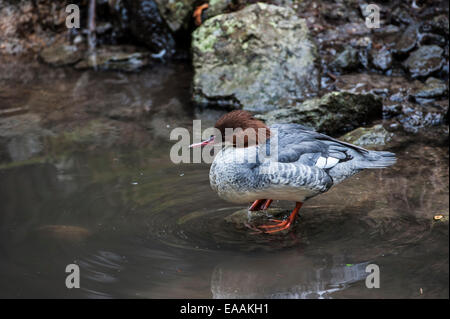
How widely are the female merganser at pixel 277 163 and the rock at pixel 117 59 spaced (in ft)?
15.4

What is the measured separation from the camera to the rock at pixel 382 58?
7.77 m

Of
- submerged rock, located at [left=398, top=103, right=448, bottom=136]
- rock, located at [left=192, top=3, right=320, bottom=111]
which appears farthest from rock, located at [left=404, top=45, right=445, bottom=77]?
rock, located at [left=192, top=3, right=320, bottom=111]

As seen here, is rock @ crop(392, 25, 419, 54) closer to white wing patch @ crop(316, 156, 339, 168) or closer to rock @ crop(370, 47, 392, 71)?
rock @ crop(370, 47, 392, 71)

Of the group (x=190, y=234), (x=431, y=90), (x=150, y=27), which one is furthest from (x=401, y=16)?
(x=190, y=234)

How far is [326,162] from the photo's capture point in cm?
445

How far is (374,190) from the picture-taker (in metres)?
5.09

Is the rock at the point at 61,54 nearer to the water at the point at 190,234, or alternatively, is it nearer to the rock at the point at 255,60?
the rock at the point at 255,60

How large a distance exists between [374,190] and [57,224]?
288cm

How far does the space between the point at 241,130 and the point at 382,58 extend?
4.24m

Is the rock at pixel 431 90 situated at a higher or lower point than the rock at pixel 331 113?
higher

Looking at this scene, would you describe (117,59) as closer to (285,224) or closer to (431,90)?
(431,90)

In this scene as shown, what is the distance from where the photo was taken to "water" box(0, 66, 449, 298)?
3650mm

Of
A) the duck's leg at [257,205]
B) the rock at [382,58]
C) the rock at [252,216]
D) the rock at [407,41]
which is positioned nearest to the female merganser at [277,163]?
the rock at [252,216]

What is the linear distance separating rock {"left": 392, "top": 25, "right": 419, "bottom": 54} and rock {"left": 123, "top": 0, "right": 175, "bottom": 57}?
3.66m
